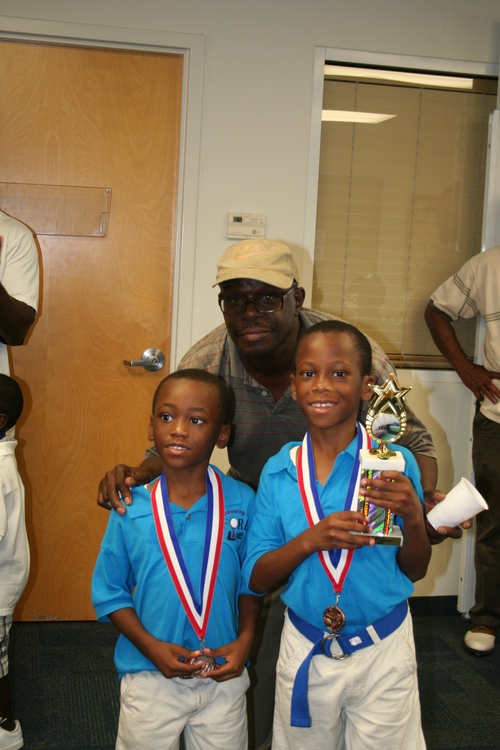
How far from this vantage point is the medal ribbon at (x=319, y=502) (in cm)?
147

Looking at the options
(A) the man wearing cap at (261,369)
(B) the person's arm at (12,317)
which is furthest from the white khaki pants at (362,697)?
(B) the person's arm at (12,317)

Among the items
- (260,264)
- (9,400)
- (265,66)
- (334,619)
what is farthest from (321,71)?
(334,619)

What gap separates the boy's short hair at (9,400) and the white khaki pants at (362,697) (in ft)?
4.19

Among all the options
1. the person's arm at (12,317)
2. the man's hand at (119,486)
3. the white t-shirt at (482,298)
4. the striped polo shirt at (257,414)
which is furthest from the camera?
the white t-shirt at (482,298)

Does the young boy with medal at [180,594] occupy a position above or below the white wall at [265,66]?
below

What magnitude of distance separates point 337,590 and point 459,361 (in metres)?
2.13

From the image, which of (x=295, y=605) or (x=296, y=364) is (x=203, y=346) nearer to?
(x=296, y=364)

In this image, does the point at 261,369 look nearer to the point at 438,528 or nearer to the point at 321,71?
the point at 438,528

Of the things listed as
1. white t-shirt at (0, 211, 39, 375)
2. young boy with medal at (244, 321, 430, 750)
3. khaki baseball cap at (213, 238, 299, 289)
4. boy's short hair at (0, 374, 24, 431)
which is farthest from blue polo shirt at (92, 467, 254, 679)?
white t-shirt at (0, 211, 39, 375)

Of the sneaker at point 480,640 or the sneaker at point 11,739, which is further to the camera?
the sneaker at point 480,640

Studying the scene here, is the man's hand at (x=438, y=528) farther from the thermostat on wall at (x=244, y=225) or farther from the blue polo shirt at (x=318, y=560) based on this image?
the thermostat on wall at (x=244, y=225)

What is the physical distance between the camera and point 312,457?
1.56 metres

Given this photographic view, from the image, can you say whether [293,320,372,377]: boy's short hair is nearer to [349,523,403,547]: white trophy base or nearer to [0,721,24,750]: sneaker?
[349,523,403,547]: white trophy base

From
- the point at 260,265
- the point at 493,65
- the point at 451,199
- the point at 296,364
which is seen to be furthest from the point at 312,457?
the point at 493,65
